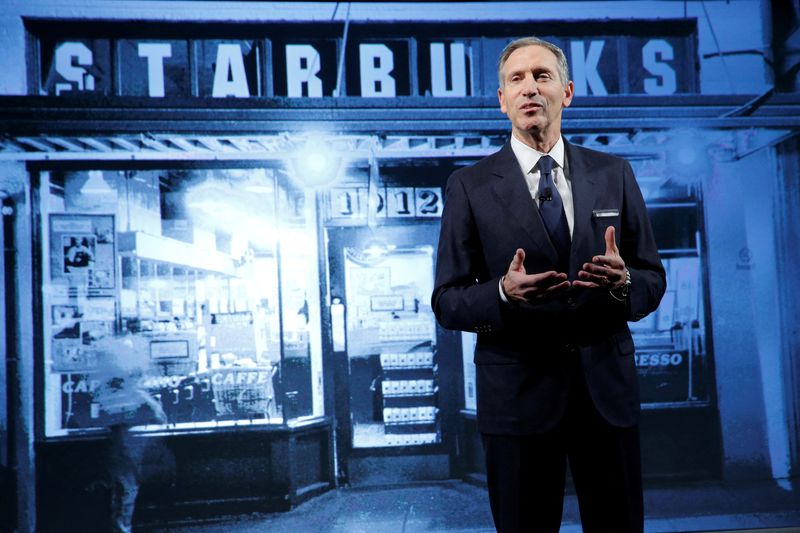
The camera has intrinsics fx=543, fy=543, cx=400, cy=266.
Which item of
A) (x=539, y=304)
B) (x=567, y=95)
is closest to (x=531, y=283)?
(x=539, y=304)

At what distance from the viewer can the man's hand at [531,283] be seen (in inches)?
47.7

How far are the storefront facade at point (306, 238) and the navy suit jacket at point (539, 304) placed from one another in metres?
2.43

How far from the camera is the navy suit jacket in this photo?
1.34m

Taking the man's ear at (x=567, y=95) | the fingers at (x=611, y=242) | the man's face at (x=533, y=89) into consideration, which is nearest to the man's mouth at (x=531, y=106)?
the man's face at (x=533, y=89)

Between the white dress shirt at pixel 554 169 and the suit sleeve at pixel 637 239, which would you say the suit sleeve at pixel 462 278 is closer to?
the white dress shirt at pixel 554 169

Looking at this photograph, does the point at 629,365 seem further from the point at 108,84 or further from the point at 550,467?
the point at 108,84

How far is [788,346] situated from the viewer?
403cm

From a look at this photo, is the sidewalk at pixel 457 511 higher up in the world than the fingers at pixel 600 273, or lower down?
lower down

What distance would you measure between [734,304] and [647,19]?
222cm

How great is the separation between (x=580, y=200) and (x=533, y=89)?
0.32 metres

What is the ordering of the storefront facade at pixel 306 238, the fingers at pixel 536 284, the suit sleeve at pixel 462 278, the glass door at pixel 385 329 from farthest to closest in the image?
the glass door at pixel 385 329
the storefront facade at pixel 306 238
the suit sleeve at pixel 462 278
the fingers at pixel 536 284

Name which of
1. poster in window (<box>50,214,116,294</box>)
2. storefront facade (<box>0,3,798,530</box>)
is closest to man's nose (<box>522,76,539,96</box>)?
storefront facade (<box>0,3,798,530</box>)

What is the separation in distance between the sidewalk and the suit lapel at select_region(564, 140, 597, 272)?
8.95 feet

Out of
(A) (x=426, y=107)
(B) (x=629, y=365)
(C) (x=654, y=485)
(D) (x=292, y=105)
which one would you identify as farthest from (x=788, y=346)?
(D) (x=292, y=105)
